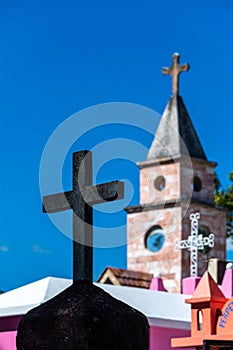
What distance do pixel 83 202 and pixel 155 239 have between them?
24.0 metres

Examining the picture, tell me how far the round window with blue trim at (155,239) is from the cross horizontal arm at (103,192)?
77.3 feet

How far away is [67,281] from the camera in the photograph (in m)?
14.0

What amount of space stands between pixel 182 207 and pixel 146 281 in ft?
16.6

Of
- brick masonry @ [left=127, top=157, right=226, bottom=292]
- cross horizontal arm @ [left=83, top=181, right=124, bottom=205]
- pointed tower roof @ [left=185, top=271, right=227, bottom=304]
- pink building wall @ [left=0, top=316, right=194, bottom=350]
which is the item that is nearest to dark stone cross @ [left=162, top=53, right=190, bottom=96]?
brick masonry @ [left=127, top=157, right=226, bottom=292]

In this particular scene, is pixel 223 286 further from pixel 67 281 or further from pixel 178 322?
pixel 67 281

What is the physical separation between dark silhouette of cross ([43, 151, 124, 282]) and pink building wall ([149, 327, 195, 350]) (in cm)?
786

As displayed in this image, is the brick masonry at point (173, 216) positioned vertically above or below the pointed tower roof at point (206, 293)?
above

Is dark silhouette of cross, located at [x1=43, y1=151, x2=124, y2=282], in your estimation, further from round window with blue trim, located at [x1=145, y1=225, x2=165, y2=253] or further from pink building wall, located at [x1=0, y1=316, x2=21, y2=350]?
round window with blue trim, located at [x1=145, y1=225, x2=165, y2=253]

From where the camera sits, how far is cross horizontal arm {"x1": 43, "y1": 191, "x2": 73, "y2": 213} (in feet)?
21.3

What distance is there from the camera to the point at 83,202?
6.39m

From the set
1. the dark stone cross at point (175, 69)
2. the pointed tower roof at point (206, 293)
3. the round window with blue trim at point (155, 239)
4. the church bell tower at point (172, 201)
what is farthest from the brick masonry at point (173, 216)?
the pointed tower roof at point (206, 293)

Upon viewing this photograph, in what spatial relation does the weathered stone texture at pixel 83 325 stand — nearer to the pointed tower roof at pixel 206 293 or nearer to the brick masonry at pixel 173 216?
the pointed tower roof at pixel 206 293

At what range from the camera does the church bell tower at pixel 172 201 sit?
29.1 meters

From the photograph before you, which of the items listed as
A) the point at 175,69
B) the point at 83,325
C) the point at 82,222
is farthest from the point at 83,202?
the point at 175,69
